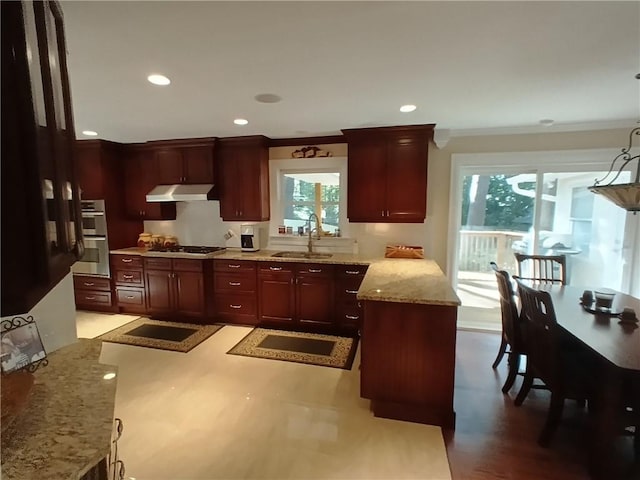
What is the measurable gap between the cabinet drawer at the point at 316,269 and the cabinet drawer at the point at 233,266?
2.14 ft

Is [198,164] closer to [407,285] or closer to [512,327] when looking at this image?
[407,285]

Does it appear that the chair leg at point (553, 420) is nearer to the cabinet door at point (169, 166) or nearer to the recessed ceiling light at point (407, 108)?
the recessed ceiling light at point (407, 108)

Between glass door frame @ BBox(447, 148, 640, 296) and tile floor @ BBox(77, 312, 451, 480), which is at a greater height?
glass door frame @ BBox(447, 148, 640, 296)

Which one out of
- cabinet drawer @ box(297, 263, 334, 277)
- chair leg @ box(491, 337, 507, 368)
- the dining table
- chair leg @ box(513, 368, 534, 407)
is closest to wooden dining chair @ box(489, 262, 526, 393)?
chair leg @ box(513, 368, 534, 407)

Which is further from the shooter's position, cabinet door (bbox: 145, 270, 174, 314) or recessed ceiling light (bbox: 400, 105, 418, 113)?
cabinet door (bbox: 145, 270, 174, 314)

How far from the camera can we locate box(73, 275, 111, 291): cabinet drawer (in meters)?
4.60

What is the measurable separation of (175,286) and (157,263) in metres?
0.40

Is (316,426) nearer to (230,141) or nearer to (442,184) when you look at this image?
(442,184)

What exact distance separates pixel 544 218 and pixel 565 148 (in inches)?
32.1

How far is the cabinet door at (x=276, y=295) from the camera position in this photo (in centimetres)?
399

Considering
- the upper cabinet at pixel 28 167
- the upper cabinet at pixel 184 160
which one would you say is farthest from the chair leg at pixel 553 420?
the upper cabinet at pixel 184 160

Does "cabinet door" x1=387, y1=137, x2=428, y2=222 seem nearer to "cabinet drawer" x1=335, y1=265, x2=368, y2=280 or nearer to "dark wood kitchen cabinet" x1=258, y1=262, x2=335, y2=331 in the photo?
"cabinet drawer" x1=335, y1=265, x2=368, y2=280

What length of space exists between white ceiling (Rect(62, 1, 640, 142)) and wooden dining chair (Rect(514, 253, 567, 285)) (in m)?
1.43

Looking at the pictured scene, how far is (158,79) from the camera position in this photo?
222 cm
